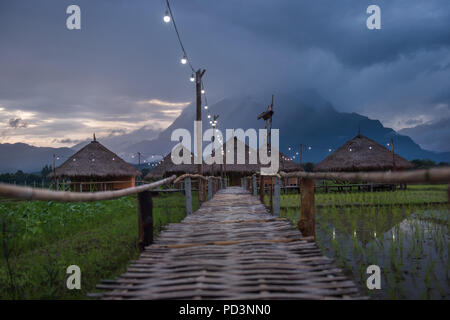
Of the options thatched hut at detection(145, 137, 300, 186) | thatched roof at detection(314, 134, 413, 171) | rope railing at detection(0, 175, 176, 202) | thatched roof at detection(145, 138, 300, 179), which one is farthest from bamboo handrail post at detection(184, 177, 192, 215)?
thatched roof at detection(314, 134, 413, 171)

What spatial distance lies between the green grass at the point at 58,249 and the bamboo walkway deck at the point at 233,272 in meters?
→ 0.91

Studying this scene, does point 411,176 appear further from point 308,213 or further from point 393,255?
point 393,255

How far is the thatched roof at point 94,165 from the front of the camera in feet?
70.9

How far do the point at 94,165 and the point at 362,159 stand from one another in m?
21.8

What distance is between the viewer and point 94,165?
73.4 feet

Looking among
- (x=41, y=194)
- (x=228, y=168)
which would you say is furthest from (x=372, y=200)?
(x=228, y=168)

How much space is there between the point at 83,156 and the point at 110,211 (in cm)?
1616

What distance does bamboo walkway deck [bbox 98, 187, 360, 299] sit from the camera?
1.69m

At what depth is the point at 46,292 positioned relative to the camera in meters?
2.71

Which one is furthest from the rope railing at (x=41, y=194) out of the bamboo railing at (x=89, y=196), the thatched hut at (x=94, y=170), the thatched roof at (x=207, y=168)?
the thatched roof at (x=207, y=168)

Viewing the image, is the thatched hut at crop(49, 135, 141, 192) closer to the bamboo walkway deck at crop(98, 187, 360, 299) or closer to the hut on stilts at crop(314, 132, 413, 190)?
the hut on stilts at crop(314, 132, 413, 190)

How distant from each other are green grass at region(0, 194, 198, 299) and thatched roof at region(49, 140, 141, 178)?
14.1 metres
